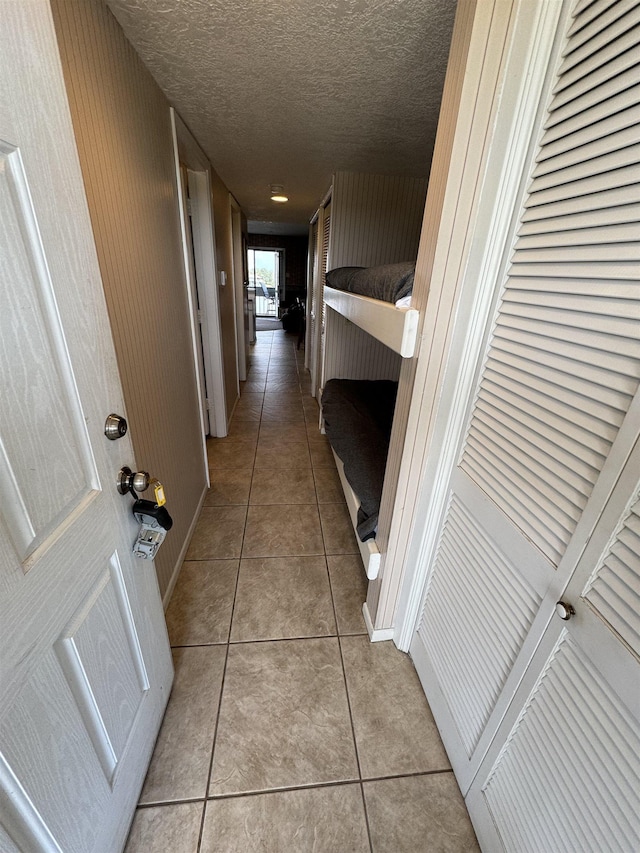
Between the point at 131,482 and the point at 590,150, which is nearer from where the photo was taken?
the point at 590,150

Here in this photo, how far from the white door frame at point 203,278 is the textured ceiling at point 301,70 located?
0.15 meters

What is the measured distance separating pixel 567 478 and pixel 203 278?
8.88 feet

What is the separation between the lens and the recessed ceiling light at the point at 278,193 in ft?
10.1

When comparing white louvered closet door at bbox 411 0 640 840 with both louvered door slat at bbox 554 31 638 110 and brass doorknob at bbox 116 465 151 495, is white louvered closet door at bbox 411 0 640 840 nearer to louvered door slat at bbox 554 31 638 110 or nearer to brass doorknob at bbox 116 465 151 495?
louvered door slat at bbox 554 31 638 110

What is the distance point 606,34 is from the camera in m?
0.61

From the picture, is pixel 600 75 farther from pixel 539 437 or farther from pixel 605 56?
pixel 539 437

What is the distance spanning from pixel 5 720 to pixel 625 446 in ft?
3.47

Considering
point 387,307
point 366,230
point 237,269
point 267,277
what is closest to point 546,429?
point 387,307

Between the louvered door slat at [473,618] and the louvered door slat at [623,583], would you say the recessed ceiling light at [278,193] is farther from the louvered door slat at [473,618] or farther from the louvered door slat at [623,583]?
the louvered door slat at [623,583]

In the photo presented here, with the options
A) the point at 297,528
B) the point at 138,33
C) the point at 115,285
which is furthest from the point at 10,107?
the point at 297,528

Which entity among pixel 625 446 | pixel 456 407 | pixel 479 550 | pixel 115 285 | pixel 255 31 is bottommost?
pixel 479 550

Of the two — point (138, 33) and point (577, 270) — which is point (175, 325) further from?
point (577, 270)

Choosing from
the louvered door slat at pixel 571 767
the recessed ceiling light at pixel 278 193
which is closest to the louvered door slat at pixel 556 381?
the louvered door slat at pixel 571 767

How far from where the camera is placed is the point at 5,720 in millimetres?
521
